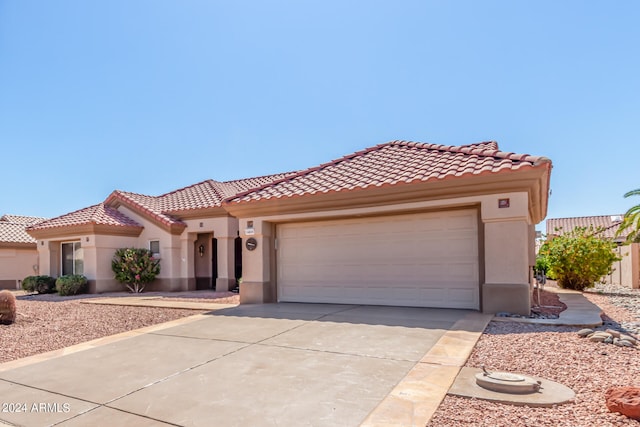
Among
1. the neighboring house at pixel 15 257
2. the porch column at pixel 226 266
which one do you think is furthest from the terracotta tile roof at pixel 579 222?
the neighboring house at pixel 15 257

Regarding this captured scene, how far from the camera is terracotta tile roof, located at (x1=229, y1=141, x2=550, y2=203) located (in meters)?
8.84

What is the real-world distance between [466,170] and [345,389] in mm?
6186

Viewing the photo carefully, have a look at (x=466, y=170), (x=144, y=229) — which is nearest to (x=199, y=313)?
(x=466, y=170)

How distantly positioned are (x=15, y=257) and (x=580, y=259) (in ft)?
103

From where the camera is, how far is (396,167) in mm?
10867

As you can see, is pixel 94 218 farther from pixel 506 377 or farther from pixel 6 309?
pixel 506 377

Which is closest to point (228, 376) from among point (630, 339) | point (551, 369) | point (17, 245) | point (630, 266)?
point (551, 369)

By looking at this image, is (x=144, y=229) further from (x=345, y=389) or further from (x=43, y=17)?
(x=345, y=389)

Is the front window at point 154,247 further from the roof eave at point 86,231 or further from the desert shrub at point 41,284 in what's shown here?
the desert shrub at point 41,284

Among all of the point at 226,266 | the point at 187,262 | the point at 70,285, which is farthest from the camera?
the point at 187,262

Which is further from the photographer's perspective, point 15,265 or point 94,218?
point 15,265

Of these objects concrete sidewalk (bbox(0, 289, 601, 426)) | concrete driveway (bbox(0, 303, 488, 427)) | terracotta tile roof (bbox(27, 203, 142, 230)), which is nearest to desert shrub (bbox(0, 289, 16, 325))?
concrete sidewalk (bbox(0, 289, 601, 426))

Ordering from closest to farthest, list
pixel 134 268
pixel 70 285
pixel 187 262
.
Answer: pixel 70 285, pixel 134 268, pixel 187 262

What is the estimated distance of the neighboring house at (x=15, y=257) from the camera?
23.6 m
